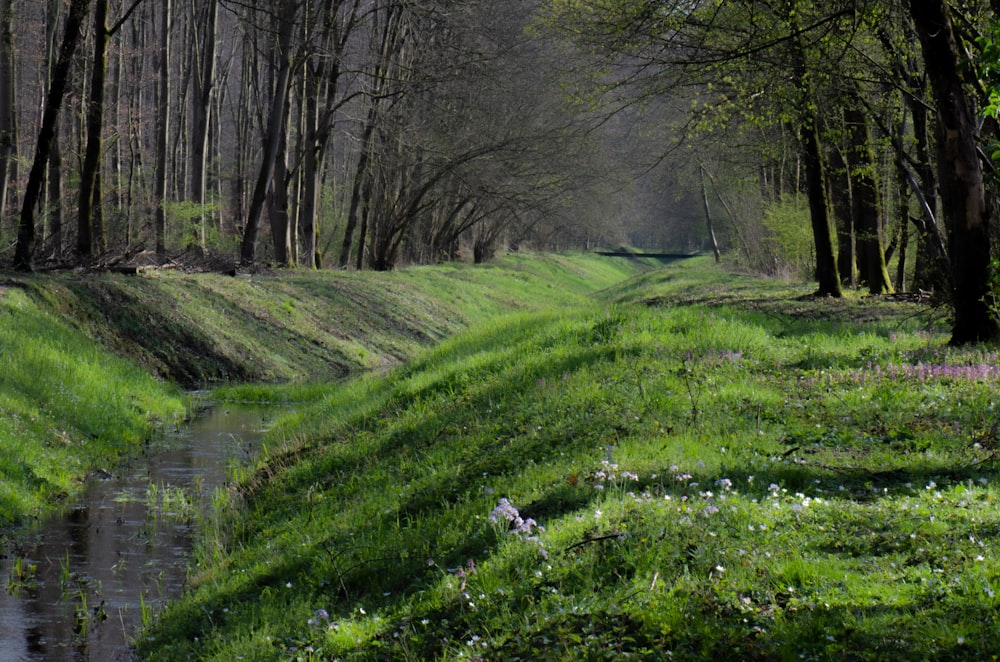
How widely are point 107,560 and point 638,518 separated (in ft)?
15.7

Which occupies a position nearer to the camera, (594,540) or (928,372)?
(594,540)

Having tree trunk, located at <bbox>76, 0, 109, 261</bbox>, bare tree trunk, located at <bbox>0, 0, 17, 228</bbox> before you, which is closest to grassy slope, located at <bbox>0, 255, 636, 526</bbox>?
tree trunk, located at <bbox>76, 0, 109, 261</bbox>

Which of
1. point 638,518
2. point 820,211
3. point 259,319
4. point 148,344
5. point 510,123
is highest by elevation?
point 510,123

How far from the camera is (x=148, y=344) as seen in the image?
58.6ft

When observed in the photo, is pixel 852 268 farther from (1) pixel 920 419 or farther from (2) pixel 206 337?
(1) pixel 920 419

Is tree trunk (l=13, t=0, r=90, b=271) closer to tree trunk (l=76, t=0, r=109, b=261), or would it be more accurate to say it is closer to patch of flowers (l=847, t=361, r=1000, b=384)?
tree trunk (l=76, t=0, r=109, b=261)

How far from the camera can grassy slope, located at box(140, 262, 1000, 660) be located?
468 cm

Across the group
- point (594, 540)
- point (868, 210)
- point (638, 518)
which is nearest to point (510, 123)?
point (868, 210)

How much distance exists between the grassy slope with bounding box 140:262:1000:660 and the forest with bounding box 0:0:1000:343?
2.15 m

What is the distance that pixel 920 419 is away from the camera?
8.12m

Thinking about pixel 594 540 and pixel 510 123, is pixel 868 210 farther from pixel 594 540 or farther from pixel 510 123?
pixel 594 540

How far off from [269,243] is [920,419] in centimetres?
3846

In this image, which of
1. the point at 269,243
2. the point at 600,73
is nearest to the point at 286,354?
the point at 600,73

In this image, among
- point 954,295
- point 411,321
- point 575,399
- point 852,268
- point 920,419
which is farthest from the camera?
point 411,321
